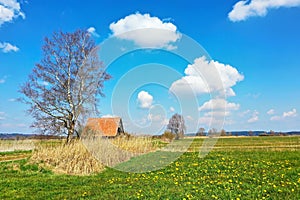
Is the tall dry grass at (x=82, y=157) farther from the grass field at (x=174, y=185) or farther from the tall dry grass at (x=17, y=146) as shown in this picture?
the tall dry grass at (x=17, y=146)

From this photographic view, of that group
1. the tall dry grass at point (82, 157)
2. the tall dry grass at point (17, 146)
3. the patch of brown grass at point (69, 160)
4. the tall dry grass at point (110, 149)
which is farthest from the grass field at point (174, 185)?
the tall dry grass at point (17, 146)

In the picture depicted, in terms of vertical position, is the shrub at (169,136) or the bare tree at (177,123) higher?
the bare tree at (177,123)

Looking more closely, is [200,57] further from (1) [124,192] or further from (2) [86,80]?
(2) [86,80]

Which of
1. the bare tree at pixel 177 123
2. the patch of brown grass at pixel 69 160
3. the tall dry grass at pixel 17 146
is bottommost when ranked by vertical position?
the patch of brown grass at pixel 69 160

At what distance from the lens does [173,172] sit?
41.3ft

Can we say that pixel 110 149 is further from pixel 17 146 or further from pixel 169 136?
pixel 169 136

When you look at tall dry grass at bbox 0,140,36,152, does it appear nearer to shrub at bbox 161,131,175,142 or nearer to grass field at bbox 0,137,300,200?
shrub at bbox 161,131,175,142

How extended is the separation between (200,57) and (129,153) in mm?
9601

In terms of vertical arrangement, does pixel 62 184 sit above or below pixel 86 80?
below

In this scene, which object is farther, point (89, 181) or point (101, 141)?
point (101, 141)

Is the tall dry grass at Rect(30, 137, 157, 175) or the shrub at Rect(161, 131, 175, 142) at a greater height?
the shrub at Rect(161, 131, 175, 142)

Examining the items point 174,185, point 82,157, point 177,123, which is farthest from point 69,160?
point 177,123

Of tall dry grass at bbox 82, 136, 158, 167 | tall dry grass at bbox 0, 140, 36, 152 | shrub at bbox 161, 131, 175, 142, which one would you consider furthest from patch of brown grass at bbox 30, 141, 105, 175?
shrub at bbox 161, 131, 175, 142

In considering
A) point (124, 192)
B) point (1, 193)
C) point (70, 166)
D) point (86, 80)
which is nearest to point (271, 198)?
point (124, 192)
